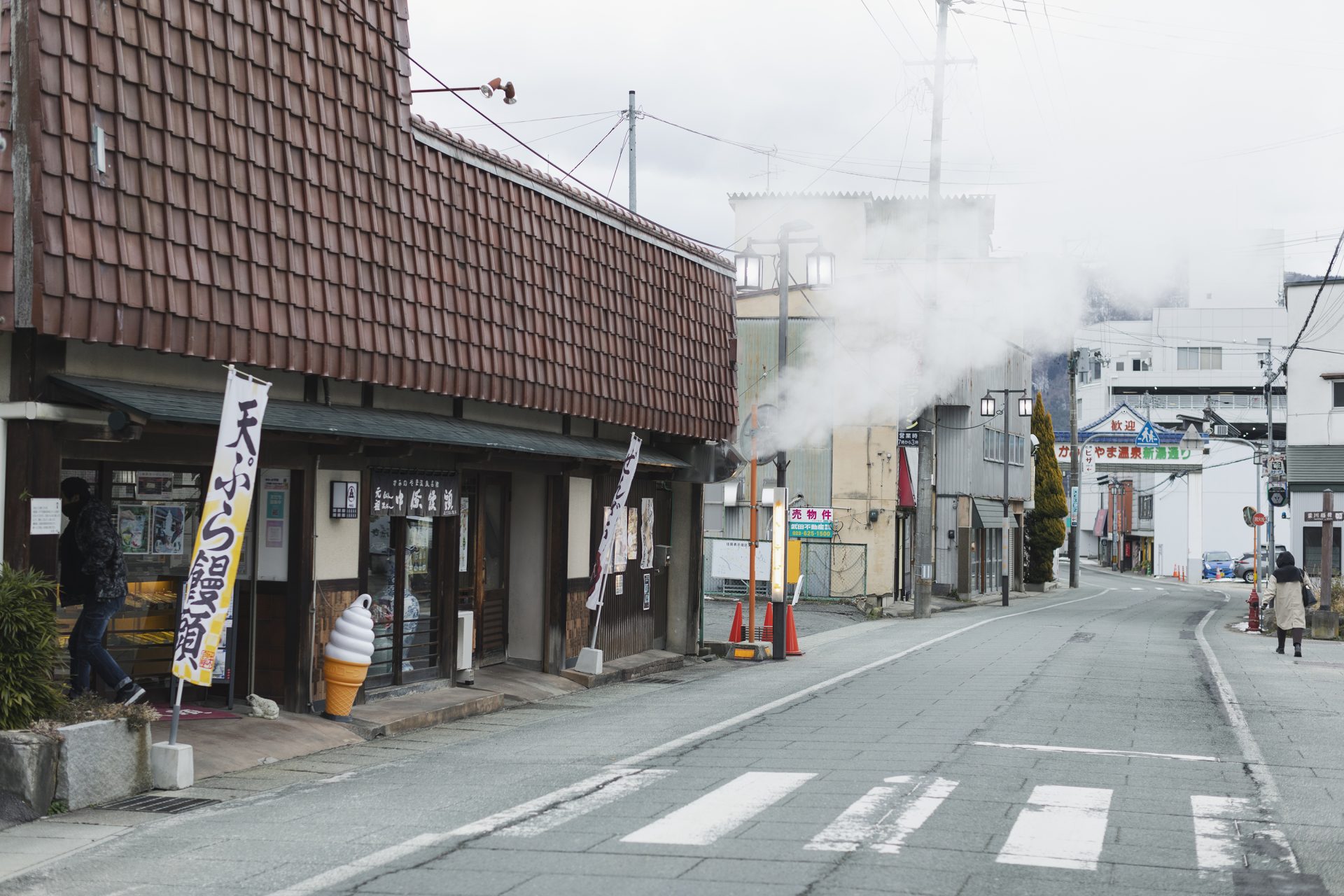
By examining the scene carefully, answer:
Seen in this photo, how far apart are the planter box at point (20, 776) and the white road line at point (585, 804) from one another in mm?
3080

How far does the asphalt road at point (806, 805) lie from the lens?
271 inches

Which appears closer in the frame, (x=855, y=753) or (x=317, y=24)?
(x=855, y=753)

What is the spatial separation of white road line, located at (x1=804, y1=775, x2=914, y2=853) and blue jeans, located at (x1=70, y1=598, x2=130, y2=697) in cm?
555

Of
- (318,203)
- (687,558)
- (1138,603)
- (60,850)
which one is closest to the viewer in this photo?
(60,850)

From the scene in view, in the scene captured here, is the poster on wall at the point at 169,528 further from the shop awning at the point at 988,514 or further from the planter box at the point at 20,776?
the shop awning at the point at 988,514

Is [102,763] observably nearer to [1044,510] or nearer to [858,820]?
[858,820]

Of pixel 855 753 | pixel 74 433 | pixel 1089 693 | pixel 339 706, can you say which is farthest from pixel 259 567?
pixel 1089 693

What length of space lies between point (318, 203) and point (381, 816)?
20.0ft

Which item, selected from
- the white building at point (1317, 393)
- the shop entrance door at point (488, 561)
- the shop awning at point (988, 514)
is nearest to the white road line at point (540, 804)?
the shop entrance door at point (488, 561)

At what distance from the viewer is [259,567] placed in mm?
12852

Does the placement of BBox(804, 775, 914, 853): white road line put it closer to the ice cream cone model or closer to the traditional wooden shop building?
the ice cream cone model

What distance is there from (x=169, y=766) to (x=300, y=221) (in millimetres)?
4934

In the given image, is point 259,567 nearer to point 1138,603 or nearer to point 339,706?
point 339,706

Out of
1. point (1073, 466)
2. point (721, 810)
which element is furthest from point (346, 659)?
point (1073, 466)
